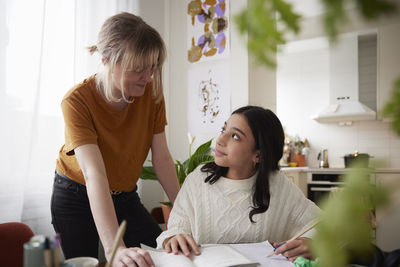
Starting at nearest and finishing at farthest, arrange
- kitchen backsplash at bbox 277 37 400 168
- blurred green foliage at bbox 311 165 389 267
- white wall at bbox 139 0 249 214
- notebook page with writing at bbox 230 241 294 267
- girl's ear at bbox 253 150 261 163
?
blurred green foliage at bbox 311 165 389 267 → notebook page with writing at bbox 230 241 294 267 → girl's ear at bbox 253 150 261 163 → white wall at bbox 139 0 249 214 → kitchen backsplash at bbox 277 37 400 168

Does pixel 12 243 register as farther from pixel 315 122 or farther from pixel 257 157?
pixel 315 122

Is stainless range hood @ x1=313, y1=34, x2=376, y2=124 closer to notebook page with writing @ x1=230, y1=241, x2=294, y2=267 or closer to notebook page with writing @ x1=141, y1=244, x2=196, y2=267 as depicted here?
notebook page with writing @ x1=230, y1=241, x2=294, y2=267

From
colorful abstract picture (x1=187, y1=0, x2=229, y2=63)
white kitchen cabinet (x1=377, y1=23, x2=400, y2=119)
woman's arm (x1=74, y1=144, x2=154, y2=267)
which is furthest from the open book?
white kitchen cabinet (x1=377, y1=23, x2=400, y2=119)

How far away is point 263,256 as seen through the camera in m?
0.99

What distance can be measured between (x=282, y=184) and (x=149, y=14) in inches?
87.9

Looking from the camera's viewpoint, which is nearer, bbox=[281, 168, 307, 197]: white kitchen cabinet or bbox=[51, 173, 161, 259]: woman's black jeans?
bbox=[51, 173, 161, 259]: woman's black jeans

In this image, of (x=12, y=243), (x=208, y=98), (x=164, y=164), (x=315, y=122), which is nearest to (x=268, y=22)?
(x=164, y=164)

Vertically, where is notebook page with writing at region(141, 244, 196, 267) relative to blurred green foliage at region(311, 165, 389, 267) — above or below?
below

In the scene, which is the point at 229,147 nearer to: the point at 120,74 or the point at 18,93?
the point at 120,74

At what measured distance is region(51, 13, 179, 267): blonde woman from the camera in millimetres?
1152

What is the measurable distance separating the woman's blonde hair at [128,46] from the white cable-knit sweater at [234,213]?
552 mm

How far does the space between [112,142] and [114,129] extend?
6cm

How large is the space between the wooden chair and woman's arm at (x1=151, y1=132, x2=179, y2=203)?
1.92 ft

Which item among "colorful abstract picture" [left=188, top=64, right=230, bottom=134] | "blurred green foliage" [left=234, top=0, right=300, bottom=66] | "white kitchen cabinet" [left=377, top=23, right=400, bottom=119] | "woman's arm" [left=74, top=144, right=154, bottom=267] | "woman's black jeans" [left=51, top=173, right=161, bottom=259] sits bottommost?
"woman's black jeans" [left=51, top=173, right=161, bottom=259]
